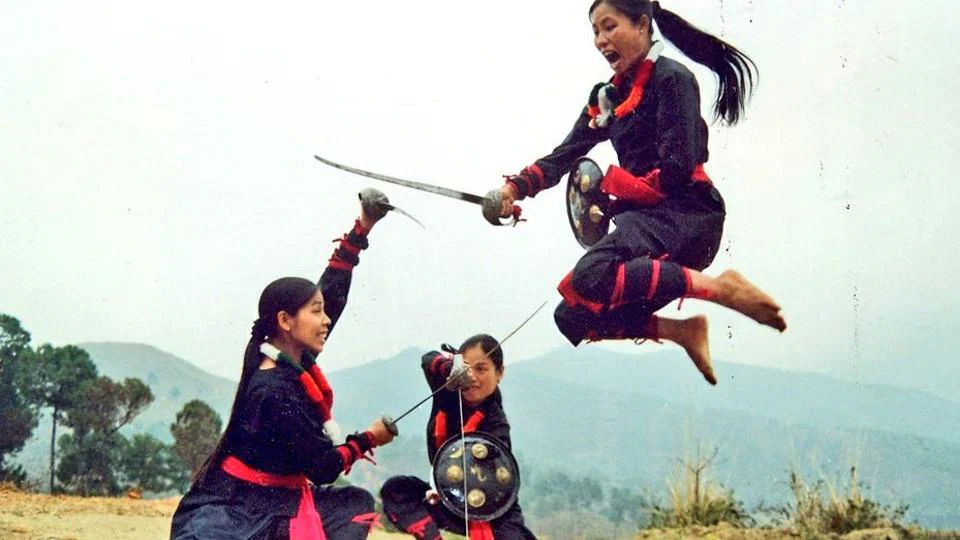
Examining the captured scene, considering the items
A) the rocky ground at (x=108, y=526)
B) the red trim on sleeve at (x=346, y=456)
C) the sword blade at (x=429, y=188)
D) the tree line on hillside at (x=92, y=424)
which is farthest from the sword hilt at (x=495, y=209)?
the tree line on hillside at (x=92, y=424)

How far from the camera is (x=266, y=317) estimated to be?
3.99 m

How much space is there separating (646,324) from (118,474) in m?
5.79

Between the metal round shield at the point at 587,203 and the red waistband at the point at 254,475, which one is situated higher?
the metal round shield at the point at 587,203

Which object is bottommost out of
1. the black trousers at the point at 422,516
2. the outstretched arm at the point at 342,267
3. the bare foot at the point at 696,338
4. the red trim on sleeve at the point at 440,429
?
the black trousers at the point at 422,516

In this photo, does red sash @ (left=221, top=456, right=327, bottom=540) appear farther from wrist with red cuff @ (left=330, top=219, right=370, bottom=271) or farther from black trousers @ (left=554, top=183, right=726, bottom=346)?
black trousers @ (left=554, top=183, right=726, bottom=346)

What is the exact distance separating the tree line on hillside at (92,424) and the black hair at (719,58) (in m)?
5.24

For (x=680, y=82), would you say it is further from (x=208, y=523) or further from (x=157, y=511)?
(x=157, y=511)

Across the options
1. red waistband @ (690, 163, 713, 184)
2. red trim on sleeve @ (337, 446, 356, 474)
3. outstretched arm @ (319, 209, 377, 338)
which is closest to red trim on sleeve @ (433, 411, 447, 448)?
red trim on sleeve @ (337, 446, 356, 474)

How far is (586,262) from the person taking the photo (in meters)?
3.77

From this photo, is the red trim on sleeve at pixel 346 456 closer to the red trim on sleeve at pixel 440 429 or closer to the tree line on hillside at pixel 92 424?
the red trim on sleeve at pixel 440 429

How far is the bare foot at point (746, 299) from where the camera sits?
150 inches

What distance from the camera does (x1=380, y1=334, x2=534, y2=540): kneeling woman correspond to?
157 inches

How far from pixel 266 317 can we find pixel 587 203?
3.62 feet

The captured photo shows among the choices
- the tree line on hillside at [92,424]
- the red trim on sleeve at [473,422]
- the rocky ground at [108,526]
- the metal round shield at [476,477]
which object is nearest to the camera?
the metal round shield at [476,477]
